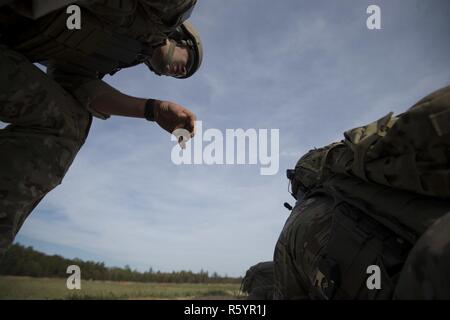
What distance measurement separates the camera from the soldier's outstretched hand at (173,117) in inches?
88.3

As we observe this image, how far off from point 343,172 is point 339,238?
0.40 m

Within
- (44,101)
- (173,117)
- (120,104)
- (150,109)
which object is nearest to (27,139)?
(44,101)

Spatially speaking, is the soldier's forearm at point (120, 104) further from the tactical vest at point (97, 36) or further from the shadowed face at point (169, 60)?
the shadowed face at point (169, 60)

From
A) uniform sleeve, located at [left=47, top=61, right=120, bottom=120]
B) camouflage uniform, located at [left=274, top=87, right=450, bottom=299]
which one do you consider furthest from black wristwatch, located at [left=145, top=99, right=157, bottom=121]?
camouflage uniform, located at [left=274, top=87, right=450, bottom=299]

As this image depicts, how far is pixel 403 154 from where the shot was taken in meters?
1.20

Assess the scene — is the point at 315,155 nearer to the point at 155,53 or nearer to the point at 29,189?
the point at 155,53

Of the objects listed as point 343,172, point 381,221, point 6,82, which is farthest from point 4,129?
point 381,221

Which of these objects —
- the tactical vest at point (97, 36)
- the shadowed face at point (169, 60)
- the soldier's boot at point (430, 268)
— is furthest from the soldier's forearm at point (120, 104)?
the soldier's boot at point (430, 268)

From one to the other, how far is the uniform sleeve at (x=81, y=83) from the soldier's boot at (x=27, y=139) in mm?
206

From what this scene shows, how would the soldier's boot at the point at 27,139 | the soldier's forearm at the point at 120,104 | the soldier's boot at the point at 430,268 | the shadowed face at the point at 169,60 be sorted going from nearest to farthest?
the soldier's boot at the point at 430,268, the soldier's boot at the point at 27,139, the soldier's forearm at the point at 120,104, the shadowed face at the point at 169,60

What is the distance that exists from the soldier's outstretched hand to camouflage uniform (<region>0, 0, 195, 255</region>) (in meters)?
0.50

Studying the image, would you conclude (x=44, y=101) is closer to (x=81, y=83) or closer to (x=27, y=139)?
(x=27, y=139)

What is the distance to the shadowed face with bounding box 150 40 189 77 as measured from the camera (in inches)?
120

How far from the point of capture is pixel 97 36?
247 centimetres
